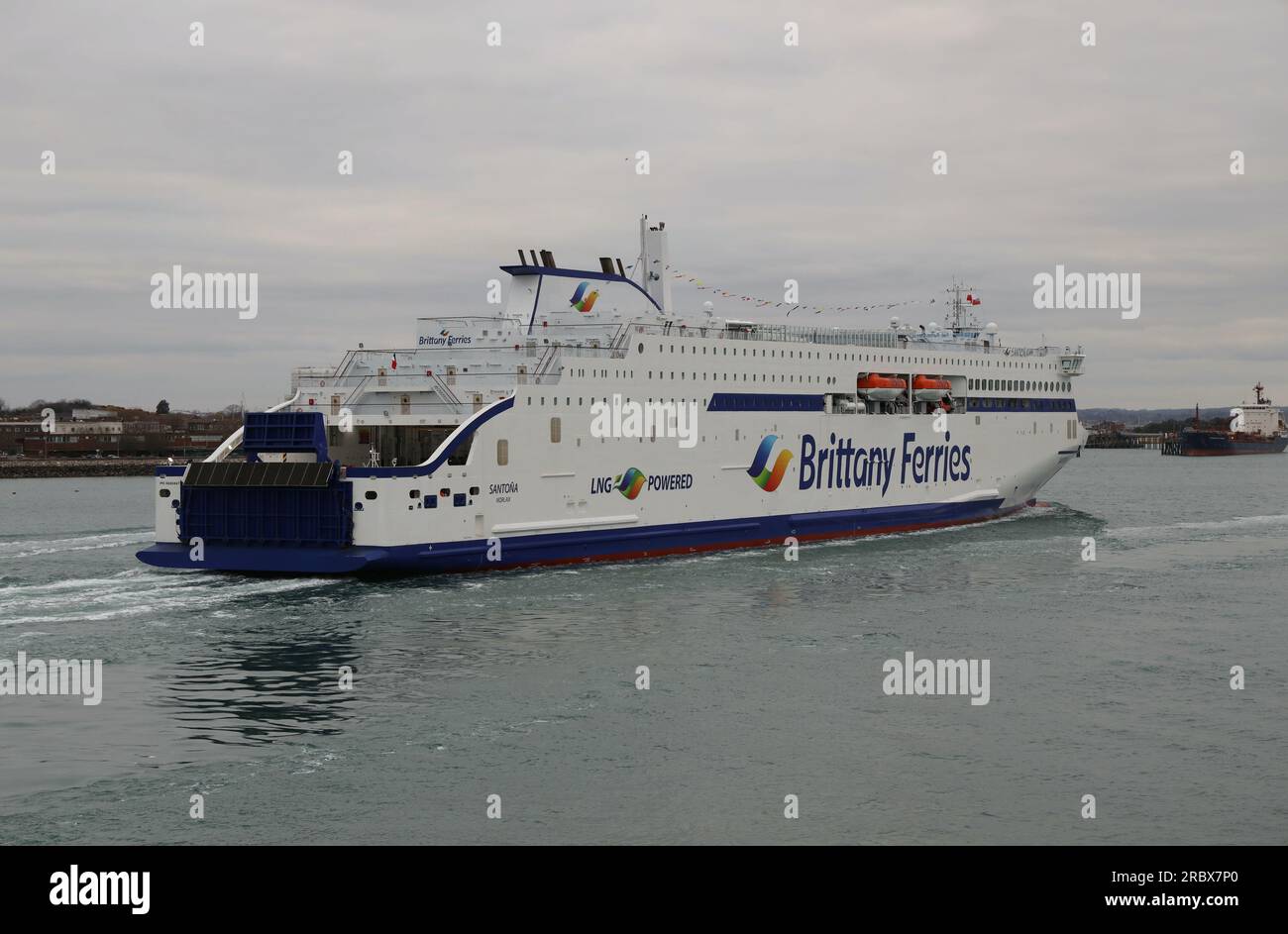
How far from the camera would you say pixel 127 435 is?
383 feet

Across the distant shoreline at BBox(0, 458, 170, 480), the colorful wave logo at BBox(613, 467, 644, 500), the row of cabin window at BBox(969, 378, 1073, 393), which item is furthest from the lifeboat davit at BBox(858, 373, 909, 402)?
the distant shoreline at BBox(0, 458, 170, 480)

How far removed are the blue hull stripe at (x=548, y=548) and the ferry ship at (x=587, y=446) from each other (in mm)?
51

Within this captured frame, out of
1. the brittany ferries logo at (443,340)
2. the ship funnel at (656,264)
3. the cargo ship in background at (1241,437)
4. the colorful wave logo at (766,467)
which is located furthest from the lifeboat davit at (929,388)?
the cargo ship in background at (1241,437)

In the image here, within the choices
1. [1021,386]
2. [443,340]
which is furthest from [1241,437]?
[443,340]

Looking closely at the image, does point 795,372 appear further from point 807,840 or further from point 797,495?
point 807,840

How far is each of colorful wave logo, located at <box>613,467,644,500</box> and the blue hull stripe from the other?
887 mm

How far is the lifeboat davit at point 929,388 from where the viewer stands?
40.8m

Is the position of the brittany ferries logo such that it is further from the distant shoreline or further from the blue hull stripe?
the distant shoreline

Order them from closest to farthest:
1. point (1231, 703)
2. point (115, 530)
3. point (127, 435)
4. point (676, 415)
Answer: point (1231, 703) < point (676, 415) < point (115, 530) < point (127, 435)

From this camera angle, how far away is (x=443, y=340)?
31828mm

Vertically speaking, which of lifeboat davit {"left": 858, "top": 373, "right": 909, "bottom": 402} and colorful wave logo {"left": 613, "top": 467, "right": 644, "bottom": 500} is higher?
lifeboat davit {"left": 858, "top": 373, "right": 909, "bottom": 402}

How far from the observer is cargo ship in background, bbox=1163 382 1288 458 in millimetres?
139375

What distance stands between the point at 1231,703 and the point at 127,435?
114 m
